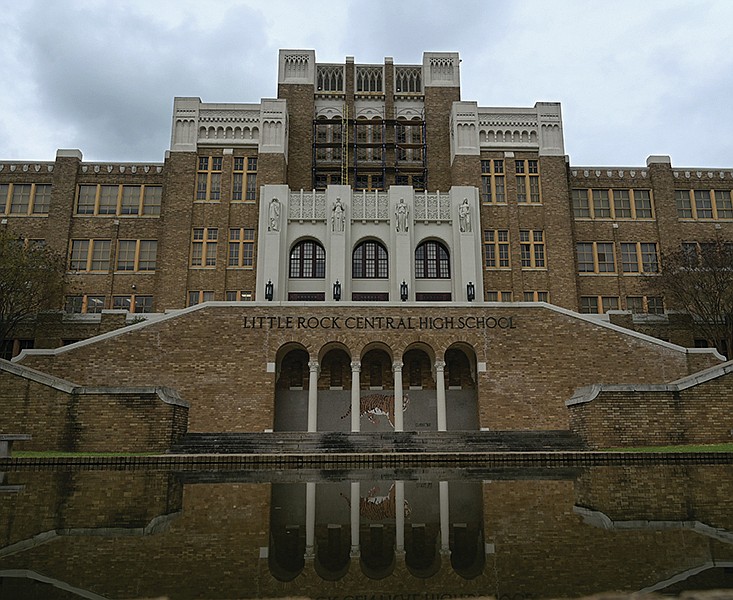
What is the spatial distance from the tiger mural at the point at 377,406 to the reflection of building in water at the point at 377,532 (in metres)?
20.6

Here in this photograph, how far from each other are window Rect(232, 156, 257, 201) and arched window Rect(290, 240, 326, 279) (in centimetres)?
547

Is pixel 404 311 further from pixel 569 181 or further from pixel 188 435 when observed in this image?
pixel 569 181

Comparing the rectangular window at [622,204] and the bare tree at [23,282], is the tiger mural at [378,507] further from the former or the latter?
the rectangular window at [622,204]

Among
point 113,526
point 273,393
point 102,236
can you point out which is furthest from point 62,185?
point 113,526

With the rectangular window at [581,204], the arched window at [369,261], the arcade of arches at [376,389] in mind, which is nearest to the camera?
the arcade of arches at [376,389]

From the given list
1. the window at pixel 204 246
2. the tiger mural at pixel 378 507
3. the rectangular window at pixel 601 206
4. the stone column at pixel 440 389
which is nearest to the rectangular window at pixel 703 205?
the rectangular window at pixel 601 206

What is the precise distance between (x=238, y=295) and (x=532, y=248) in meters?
19.0

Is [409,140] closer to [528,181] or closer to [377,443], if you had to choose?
[528,181]

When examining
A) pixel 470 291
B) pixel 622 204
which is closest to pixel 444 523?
pixel 470 291

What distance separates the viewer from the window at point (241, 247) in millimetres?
41094

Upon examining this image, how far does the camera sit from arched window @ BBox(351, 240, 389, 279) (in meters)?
39.1

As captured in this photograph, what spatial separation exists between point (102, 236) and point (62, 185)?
4.34m

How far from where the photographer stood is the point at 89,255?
138 feet

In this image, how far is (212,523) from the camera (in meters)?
7.79
